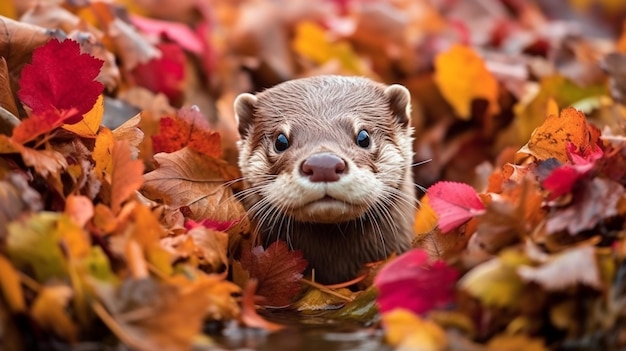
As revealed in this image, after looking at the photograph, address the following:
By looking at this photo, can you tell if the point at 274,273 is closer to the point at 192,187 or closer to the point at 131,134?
the point at 192,187

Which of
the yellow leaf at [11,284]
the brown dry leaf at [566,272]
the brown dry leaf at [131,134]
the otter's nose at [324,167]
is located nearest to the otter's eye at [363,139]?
the otter's nose at [324,167]

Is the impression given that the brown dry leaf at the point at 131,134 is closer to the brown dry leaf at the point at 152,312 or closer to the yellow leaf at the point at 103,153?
the yellow leaf at the point at 103,153

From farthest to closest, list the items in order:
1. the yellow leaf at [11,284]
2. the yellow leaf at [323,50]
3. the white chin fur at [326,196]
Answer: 1. the yellow leaf at [323,50]
2. the white chin fur at [326,196]
3. the yellow leaf at [11,284]

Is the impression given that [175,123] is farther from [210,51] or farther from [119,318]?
[210,51]

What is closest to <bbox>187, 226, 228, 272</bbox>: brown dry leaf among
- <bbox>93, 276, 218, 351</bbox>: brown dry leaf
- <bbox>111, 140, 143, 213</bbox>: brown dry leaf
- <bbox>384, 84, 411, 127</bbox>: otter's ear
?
<bbox>111, 140, 143, 213</bbox>: brown dry leaf

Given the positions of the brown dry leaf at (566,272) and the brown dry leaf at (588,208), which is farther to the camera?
the brown dry leaf at (588,208)

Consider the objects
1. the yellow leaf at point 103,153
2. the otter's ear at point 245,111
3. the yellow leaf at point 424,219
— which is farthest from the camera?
the otter's ear at point 245,111

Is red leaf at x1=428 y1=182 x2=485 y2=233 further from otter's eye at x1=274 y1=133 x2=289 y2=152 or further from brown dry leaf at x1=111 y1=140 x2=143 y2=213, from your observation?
brown dry leaf at x1=111 y1=140 x2=143 y2=213
